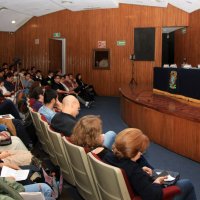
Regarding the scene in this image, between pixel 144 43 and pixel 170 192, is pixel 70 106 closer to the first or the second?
pixel 170 192

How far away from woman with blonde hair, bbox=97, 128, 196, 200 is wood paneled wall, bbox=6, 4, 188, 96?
11.5 meters

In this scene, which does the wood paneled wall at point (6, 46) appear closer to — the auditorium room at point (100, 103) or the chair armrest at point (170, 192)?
the auditorium room at point (100, 103)

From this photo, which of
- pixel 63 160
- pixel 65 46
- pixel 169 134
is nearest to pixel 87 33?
pixel 65 46

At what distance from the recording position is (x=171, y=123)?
6.18 metres

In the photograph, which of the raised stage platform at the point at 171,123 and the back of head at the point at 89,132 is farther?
the raised stage platform at the point at 171,123

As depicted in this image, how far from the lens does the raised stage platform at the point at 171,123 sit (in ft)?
18.5

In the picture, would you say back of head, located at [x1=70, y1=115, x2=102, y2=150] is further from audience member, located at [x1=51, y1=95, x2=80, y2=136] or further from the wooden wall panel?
the wooden wall panel

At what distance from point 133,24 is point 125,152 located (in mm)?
Answer: 12330

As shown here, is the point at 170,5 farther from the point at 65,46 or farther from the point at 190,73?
the point at 190,73

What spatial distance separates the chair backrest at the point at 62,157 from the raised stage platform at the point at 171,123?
94.4 inches

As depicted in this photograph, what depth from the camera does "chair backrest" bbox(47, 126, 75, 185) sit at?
149 inches

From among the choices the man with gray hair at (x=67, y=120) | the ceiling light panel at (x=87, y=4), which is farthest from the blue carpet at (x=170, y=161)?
the ceiling light panel at (x=87, y=4)

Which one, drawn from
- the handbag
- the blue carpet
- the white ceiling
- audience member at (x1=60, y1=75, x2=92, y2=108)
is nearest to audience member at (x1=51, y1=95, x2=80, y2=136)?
the handbag

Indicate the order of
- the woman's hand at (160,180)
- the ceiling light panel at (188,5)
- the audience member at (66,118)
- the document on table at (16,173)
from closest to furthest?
the woman's hand at (160,180) < the document on table at (16,173) < the audience member at (66,118) < the ceiling light panel at (188,5)
